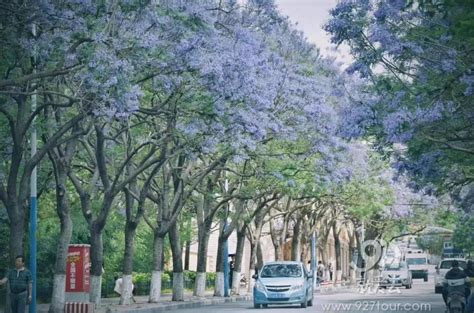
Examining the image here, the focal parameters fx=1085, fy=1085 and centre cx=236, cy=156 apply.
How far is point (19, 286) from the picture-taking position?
2223cm

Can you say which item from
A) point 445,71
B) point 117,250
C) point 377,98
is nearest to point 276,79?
point 377,98

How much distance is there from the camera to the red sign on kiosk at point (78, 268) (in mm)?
30797

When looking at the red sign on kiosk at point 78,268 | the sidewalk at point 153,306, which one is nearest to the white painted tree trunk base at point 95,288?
the sidewalk at point 153,306

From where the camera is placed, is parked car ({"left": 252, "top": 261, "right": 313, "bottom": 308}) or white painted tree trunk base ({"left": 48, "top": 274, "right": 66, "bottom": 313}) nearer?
white painted tree trunk base ({"left": 48, "top": 274, "right": 66, "bottom": 313})

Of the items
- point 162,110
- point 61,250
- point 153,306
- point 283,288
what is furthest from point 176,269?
point 162,110

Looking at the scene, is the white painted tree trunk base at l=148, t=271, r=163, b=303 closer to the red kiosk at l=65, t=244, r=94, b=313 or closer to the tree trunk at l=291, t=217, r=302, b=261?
the red kiosk at l=65, t=244, r=94, b=313

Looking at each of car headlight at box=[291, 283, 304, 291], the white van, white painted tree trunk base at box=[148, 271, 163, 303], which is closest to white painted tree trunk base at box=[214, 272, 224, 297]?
white painted tree trunk base at box=[148, 271, 163, 303]

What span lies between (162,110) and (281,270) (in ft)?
39.7

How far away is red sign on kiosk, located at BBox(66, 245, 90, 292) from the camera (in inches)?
1212

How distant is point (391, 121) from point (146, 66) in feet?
18.2

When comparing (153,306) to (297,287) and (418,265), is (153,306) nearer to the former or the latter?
(297,287)

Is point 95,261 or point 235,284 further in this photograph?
point 235,284

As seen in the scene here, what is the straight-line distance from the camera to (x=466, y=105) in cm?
2406

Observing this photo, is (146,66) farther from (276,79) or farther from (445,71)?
(276,79)
